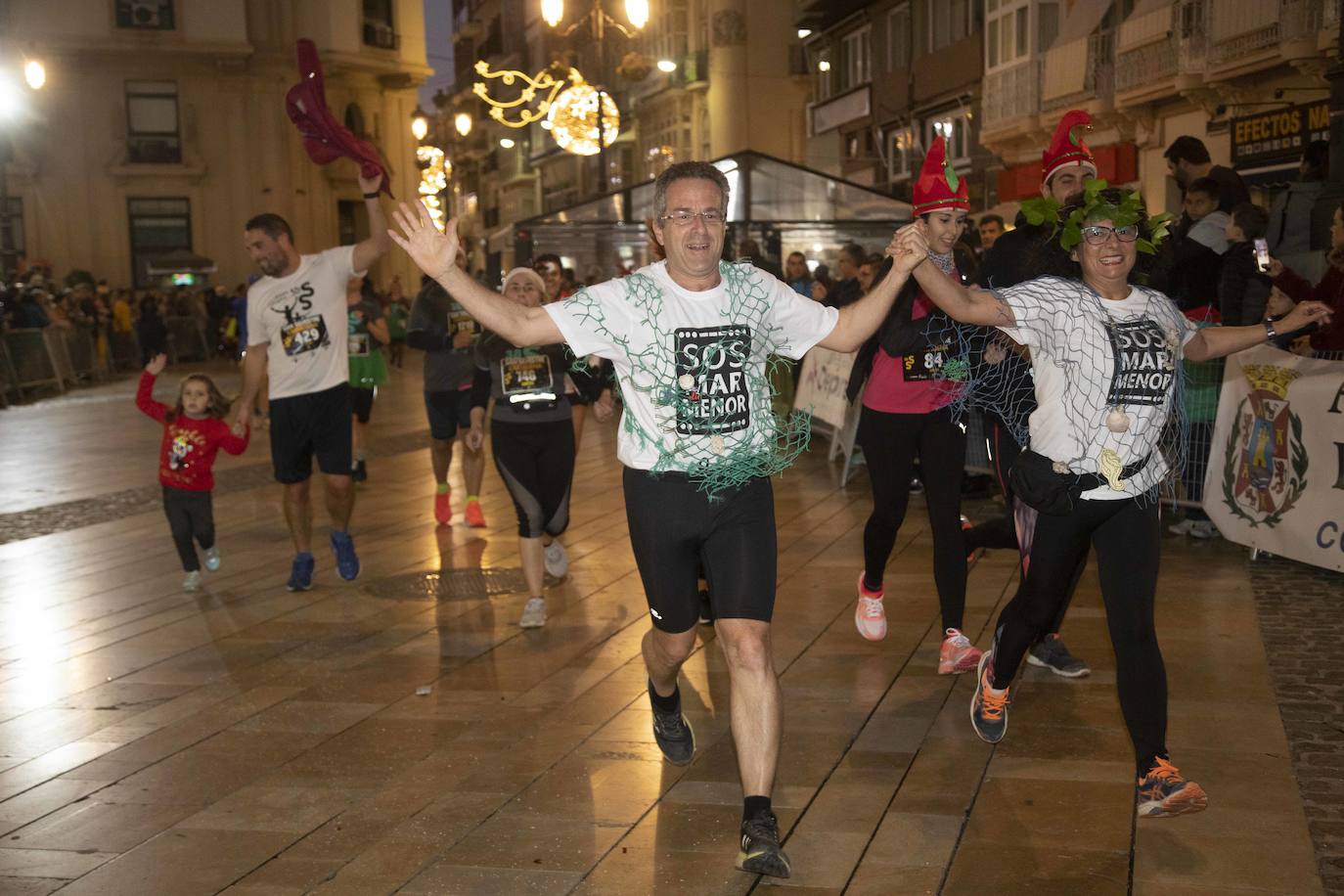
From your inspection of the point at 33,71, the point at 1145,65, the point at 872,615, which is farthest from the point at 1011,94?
the point at 872,615

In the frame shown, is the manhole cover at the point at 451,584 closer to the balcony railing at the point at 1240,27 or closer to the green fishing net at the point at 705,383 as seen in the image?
the green fishing net at the point at 705,383

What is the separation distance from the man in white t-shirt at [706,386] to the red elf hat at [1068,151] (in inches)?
63.6

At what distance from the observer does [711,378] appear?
15.0 feet

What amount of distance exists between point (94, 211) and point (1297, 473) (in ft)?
148

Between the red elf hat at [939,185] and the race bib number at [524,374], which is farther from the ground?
the red elf hat at [939,185]

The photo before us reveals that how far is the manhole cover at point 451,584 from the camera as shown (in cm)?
880

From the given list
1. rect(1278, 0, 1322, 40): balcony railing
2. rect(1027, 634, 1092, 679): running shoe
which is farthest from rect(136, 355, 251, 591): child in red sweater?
rect(1278, 0, 1322, 40): balcony railing

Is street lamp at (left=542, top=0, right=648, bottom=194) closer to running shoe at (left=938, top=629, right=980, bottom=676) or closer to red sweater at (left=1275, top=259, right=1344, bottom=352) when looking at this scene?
red sweater at (left=1275, top=259, right=1344, bottom=352)

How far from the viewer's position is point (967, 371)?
5820mm

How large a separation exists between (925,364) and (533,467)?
2371mm

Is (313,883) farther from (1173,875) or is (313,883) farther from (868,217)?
(868,217)

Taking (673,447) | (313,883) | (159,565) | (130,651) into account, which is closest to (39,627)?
(130,651)

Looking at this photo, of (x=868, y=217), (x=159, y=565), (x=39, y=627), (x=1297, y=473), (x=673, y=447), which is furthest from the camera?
(x=868, y=217)

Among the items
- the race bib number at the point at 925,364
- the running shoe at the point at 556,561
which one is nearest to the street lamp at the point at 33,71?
the running shoe at the point at 556,561
